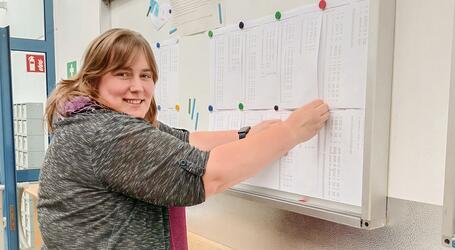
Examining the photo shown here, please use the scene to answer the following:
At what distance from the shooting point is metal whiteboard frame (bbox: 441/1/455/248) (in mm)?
693

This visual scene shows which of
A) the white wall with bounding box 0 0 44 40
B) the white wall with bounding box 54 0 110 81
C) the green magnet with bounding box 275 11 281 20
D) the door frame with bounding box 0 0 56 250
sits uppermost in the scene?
the white wall with bounding box 0 0 44 40

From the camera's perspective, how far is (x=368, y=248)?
2.97 feet

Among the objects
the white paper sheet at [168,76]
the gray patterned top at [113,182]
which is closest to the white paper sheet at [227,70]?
the white paper sheet at [168,76]

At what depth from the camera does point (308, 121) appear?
0.94 meters

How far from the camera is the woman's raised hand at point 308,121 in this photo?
0.94 metres

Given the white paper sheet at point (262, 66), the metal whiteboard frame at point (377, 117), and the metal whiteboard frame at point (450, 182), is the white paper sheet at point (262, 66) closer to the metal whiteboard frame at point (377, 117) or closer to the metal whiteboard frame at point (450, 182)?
the metal whiteboard frame at point (377, 117)

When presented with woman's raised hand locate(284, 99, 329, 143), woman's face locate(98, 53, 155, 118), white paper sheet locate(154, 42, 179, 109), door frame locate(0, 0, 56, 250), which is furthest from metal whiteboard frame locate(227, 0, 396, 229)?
door frame locate(0, 0, 56, 250)

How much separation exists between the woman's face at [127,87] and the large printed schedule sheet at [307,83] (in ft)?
0.97

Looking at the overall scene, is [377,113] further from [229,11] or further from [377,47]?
[229,11]

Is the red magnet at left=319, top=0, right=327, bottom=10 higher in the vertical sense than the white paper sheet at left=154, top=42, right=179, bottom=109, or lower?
higher

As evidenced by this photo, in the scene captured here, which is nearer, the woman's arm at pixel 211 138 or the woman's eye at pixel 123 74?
the woman's eye at pixel 123 74

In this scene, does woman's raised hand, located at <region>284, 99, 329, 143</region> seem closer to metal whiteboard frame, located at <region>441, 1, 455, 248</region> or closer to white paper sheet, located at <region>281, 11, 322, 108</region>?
white paper sheet, located at <region>281, 11, 322, 108</region>

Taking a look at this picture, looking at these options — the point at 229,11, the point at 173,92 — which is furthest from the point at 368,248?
the point at 173,92

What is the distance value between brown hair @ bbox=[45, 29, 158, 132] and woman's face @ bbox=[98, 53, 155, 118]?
0.6 inches
